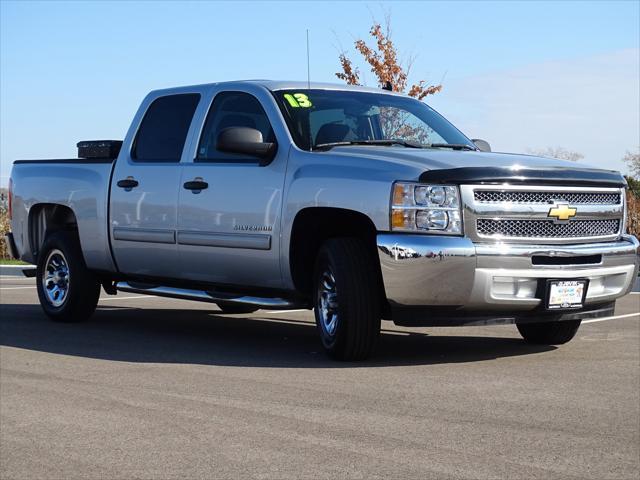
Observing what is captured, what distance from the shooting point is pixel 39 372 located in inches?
327

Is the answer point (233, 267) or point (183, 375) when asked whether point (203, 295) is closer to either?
point (233, 267)

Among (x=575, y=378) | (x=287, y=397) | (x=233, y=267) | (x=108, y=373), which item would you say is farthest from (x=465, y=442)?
(x=233, y=267)

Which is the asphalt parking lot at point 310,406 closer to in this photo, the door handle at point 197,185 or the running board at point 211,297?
the running board at point 211,297

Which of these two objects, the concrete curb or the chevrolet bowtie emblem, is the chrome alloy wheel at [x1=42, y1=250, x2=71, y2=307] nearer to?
the chevrolet bowtie emblem

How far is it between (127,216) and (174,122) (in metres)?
0.92

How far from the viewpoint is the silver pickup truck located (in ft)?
26.6

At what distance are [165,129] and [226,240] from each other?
156cm

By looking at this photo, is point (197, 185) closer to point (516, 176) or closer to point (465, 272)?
point (465, 272)

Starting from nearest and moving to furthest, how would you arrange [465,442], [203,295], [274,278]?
[465,442], [274,278], [203,295]

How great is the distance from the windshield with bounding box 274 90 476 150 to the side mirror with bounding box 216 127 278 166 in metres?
0.29

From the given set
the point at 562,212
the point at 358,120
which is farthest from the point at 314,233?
the point at 562,212

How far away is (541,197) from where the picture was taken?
8.35 metres

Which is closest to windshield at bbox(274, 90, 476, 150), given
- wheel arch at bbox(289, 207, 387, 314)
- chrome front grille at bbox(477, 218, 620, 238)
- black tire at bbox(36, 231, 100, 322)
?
wheel arch at bbox(289, 207, 387, 314)

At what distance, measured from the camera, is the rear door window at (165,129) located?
10305 mm
